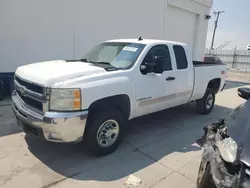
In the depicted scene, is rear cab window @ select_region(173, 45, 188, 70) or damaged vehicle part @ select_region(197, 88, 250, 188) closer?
damaged vehicle part @ select_region(197, 88, 250, 188)

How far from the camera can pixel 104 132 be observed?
382 cm

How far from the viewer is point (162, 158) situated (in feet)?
12.9

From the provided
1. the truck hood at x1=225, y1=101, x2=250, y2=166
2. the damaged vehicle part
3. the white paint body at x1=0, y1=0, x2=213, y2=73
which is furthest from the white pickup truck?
the white paint body at x1=0, y1=0, x2=213, y2=73

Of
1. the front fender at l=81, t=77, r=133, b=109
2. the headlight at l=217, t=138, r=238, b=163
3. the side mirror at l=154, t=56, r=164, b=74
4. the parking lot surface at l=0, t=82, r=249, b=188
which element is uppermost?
the side mirror at l=154, t=56, r=164, b=74

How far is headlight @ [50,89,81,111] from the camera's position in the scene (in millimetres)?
3256

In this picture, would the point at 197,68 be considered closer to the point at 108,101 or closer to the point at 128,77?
the point at 128,77

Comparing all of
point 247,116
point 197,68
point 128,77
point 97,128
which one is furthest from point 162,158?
point 197,68

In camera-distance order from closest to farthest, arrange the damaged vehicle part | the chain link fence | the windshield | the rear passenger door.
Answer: the damaged vehicle part → the windshield → the rear passenger door → the chain link fence

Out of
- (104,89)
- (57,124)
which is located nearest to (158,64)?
(104,89)

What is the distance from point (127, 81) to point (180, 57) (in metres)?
1.91

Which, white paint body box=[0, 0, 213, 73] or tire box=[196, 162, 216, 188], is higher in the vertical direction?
→ white paint body box=[0, 0, 213, 73]

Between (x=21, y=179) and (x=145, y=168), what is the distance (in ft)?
5.83

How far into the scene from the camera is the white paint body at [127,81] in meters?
3.39

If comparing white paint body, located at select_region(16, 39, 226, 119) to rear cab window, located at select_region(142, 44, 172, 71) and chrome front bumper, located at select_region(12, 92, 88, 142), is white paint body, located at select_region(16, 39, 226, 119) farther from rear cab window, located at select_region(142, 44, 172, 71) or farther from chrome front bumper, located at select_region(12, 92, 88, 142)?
chrome front bumper, located at select_region(12, 92, 88, 142)
